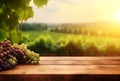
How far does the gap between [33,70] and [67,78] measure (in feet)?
1.15

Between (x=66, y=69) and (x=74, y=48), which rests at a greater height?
(x=66, y=69)

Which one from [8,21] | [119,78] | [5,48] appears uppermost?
[8,21]

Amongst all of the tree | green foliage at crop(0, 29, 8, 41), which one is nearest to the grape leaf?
the tree

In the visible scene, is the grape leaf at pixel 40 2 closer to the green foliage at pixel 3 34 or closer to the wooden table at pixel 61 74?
the green foliage at pixel 3 34

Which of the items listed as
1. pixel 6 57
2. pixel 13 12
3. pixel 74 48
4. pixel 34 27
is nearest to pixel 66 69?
pixel 6 57

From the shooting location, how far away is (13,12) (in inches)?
76.2

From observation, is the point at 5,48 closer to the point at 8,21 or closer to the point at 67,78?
A: the point at 67,78

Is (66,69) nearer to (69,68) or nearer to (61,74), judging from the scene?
(69,68)

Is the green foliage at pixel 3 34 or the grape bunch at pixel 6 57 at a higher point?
the green foliage at pixel 3 34

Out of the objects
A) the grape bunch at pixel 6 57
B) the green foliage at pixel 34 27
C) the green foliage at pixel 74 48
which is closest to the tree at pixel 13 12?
the grape bunch at pixel 6 57

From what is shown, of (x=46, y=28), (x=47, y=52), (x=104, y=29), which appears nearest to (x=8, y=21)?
(x=47, y=52)

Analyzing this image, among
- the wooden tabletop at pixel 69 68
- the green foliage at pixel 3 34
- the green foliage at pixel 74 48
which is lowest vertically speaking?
the green foliage at pixel 74 48

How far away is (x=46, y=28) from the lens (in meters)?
11.9

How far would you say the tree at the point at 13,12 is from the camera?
1855mm
